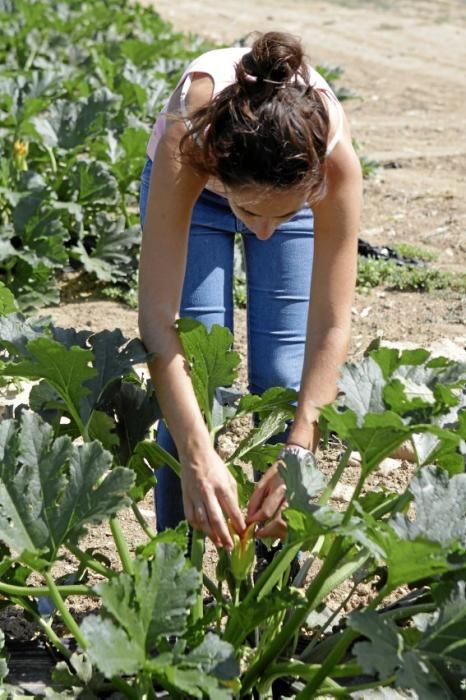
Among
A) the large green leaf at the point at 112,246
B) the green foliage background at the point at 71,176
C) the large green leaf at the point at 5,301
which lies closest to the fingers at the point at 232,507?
the large green leaf at the point at 5,301

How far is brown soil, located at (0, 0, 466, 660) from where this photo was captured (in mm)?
5930

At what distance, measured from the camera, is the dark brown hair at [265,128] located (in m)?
2.60

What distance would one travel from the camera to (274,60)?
2738 millimetres

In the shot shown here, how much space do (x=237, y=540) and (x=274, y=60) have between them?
3.49ft

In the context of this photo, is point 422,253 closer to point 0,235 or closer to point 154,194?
point 0,235

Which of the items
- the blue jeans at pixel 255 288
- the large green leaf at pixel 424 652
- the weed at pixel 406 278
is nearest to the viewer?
the large green leaf at pixel 424 652

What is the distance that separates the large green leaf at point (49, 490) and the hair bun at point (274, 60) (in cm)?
90

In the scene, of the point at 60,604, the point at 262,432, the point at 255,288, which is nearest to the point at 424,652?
the point at 60,604

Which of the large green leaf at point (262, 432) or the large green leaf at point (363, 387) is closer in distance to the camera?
the large green leaf at point (363, 387)

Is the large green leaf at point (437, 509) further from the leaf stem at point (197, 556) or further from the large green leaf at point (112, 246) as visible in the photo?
the large green leaf at point (112, 246)

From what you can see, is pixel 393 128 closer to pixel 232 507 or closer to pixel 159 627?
pixel 232 507

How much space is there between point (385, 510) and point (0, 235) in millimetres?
3570

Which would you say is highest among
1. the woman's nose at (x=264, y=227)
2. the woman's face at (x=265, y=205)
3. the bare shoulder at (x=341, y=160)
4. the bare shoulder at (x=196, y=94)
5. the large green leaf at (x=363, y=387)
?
the bare shoulder at (x=196, y=94)

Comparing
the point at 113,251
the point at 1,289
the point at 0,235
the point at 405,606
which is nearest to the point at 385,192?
the point at 113,251
